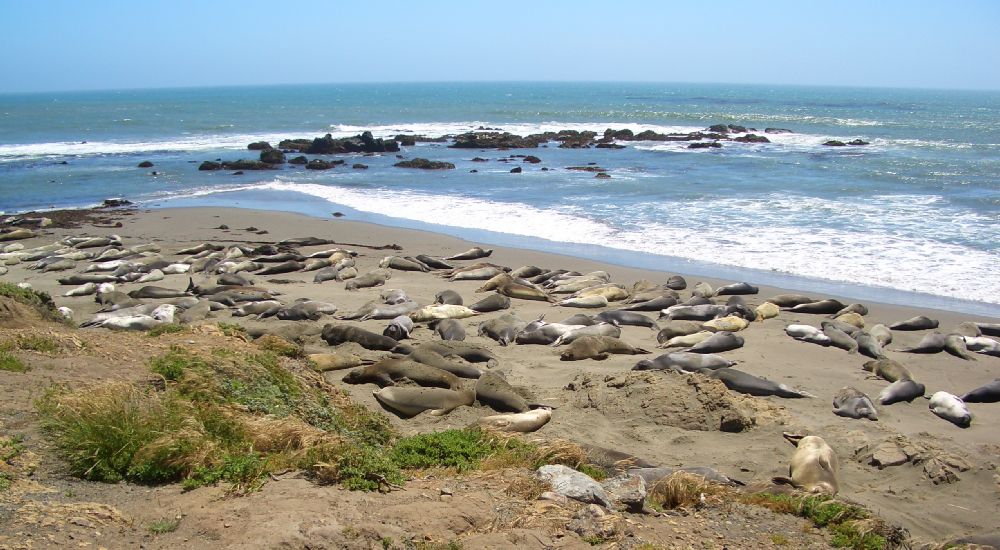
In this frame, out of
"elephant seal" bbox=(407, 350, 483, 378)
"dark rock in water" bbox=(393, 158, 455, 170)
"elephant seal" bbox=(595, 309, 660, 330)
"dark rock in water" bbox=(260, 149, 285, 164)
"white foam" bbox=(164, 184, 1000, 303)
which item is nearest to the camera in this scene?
"elephant seal" bbox=(407, 350, 483, 378)

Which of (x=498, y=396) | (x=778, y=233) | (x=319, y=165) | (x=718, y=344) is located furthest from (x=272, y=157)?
(x=498, y=396)

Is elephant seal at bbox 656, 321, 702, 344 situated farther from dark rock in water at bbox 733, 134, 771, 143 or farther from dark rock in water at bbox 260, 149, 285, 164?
dark rock in water at bbox 733, 134, 771, 143

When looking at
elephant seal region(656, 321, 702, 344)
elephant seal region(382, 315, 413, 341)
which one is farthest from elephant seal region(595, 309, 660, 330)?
elephant seal region(382, 315, 413, 341)

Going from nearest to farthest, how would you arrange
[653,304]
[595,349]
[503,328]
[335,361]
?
1. [335,361]
2. [595,349]
3. [503,328]
4. [653,304]

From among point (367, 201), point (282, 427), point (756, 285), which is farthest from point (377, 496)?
point (367, 201)

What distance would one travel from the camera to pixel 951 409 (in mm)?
7668

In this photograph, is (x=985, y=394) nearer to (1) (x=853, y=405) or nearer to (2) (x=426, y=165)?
(1) (x=853, y=405)

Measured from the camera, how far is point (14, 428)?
197 inches

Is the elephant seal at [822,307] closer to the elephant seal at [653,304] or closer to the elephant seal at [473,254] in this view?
the elephant seal at [653,304]

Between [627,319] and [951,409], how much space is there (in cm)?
435

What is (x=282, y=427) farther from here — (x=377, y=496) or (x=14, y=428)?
(x=14, y=428)

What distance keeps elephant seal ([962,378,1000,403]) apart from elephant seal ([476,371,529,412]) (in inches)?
189

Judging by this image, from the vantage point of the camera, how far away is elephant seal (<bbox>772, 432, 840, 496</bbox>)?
235 inches

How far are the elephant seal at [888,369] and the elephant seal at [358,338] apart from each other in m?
5.57
